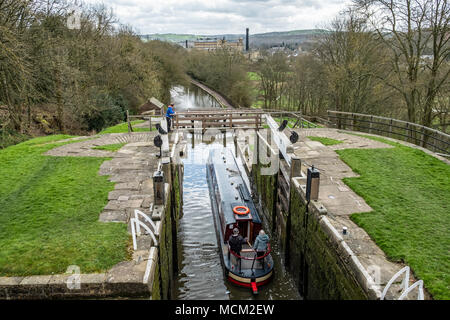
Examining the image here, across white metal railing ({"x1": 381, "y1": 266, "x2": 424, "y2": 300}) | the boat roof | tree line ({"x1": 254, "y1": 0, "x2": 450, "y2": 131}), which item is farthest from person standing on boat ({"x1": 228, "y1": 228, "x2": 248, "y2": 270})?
tree line ({"x1": 254, "y1": 0, "x2": 450, "y2": 131})

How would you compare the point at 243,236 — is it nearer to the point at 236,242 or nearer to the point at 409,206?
the point at 236,242

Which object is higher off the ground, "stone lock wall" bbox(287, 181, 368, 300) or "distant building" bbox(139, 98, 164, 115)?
"distant building" bbox(139, 98, 164, 115)

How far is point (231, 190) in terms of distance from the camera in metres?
14.2

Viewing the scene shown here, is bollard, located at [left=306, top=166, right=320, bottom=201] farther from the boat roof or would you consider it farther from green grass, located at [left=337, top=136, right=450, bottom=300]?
the boat roof

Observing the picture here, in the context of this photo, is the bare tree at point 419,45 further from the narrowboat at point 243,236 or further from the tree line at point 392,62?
the narrowboat at point 243,236

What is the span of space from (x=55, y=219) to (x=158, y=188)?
9.76 feet

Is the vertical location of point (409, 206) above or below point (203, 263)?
above

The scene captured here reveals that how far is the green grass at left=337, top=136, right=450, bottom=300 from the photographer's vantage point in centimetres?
710

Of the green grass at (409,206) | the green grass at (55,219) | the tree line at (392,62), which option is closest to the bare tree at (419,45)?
the tree line at (392,62)

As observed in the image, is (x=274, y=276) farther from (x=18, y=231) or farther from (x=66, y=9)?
(x=66, y=9)

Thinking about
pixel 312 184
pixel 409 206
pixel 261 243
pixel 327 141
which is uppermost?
pixel 327 141

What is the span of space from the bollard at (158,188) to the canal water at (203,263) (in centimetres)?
355

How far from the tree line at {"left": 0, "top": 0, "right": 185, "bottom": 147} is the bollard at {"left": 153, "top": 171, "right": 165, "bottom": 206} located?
26.2 feet

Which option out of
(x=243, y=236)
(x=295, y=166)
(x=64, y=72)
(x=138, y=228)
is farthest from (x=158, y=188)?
(x=64, y=72)
